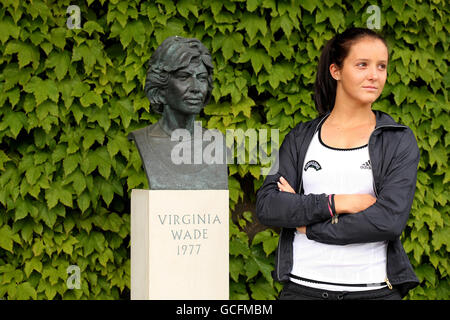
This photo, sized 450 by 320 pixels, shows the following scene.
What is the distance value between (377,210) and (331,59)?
66 cm

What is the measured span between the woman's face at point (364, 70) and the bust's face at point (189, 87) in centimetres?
75

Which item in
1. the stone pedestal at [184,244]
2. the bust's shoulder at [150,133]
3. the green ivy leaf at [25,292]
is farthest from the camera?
the green ivy leaf at [25,292]

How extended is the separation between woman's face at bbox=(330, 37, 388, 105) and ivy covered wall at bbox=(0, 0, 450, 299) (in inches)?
66.1

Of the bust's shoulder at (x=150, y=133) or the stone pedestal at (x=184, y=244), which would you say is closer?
the stone pedestal at (x=184, y=244)

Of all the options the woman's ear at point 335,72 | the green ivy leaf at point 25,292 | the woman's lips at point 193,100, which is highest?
the woman's ear at point 335,72

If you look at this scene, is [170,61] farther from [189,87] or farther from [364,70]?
[364,70]

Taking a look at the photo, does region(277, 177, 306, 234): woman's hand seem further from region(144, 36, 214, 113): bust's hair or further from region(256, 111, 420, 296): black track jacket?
region(144, 36, 214, 113): bust's hair

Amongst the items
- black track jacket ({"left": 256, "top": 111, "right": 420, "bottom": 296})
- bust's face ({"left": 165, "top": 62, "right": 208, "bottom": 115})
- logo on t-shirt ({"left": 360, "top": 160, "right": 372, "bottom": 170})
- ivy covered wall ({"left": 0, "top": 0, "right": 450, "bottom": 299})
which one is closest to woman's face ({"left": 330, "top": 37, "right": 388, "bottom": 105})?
black track jacket ({"left": 256, "top": 111, "right": 420, "bottom": 296})

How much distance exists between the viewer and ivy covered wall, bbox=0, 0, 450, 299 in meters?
3.76

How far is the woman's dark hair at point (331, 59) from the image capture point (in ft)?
7.79

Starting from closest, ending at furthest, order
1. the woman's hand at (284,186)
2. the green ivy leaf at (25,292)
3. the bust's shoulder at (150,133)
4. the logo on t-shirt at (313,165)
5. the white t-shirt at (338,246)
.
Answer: the white t-shirt at (338,246) < the logo on t-shirt at (313,165) < the woman's hand at (284,186) < the bust's shoulder at (150,133) < the green ivy leaf at (25,292)

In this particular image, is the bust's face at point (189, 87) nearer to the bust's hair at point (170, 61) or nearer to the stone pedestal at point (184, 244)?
the bust's hair at point (170, 61)

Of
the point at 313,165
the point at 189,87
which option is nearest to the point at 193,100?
the point at 189,87

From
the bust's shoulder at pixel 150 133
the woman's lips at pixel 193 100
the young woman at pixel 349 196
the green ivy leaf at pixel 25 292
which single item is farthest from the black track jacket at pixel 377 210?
the green ivy leaf at pixel 25 292
